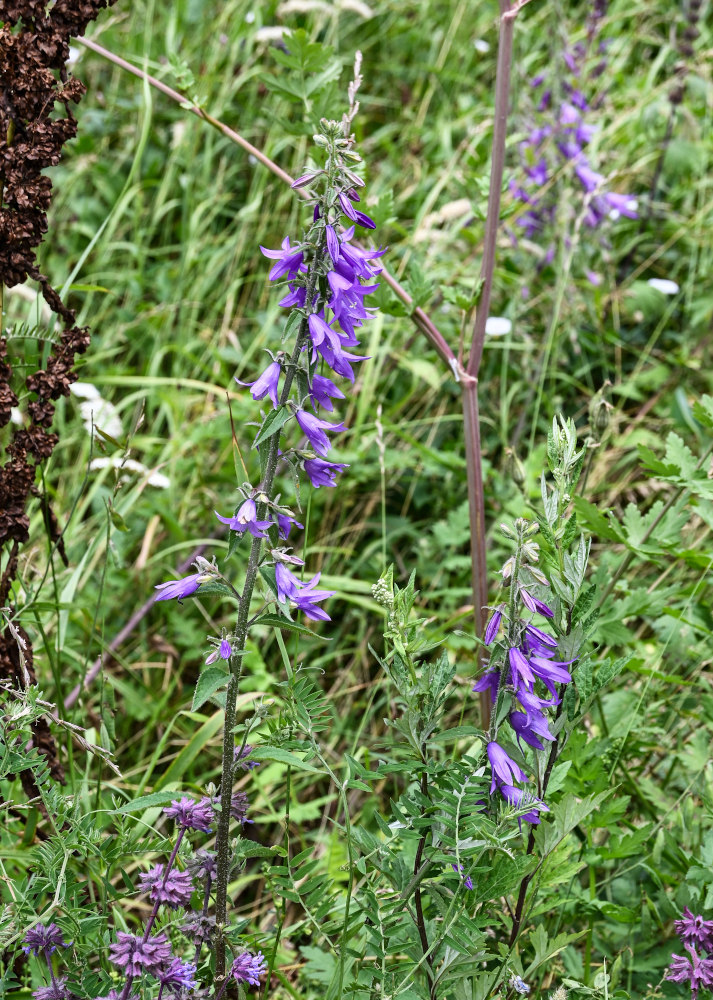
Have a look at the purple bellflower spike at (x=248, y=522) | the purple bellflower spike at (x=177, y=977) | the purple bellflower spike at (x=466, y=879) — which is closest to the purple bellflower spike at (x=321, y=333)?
the purple bellflower spike at (x=248, y=522)

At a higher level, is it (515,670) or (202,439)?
(515,670)

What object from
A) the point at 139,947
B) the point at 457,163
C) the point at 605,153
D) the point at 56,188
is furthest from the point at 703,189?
the point at 139,947

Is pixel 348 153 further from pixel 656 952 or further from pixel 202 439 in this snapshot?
pixel 202 439

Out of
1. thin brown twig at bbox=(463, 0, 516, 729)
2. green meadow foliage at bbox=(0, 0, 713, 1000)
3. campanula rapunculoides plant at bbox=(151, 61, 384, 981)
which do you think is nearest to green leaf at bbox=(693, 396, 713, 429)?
green meadow foliage at bbox=(0, 0, 713, 1000)

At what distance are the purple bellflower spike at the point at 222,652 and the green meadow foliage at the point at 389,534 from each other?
0.03 m

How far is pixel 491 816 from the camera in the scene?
4.63ft

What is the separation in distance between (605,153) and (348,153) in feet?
9.66

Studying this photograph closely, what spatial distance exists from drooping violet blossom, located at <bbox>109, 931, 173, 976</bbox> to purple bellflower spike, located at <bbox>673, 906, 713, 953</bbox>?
771 millimetres

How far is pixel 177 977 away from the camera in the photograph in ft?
4.25

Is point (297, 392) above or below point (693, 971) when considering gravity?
above

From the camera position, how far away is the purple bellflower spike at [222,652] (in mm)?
1297

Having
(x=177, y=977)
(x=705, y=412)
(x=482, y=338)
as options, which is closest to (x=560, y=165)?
(x=482, y=338)

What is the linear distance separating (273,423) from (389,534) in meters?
1.66

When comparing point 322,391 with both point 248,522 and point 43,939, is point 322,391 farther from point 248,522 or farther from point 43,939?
point 43,939
